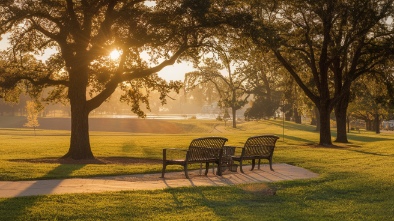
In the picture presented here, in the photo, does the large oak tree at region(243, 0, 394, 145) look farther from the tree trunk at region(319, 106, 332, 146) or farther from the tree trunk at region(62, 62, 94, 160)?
the tree trunk at region(62, 62, 94, 160)

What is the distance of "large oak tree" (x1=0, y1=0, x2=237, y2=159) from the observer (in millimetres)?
20312

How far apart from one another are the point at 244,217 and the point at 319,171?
7.85m

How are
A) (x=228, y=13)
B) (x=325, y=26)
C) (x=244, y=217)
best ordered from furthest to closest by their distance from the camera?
1. (x=325, y=26)
2. (x=228, y=13)
3. (x=244, y=217)

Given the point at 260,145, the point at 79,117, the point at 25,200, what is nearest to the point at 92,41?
the point at 79,117

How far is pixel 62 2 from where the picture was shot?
2202cm

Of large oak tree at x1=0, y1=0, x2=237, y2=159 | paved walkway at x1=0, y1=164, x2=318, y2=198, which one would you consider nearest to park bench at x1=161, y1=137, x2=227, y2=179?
paved walkway at x1=0, y1=164, x2=318, y2=198

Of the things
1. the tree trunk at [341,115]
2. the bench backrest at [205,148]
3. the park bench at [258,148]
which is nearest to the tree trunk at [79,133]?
the park bench at [258,148]

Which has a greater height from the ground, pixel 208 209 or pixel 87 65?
pixel 87 65

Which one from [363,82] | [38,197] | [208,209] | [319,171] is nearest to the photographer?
[208,209]

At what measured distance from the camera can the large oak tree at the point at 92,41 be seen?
20.3 m

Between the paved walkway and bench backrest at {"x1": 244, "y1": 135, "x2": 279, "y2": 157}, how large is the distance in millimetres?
531

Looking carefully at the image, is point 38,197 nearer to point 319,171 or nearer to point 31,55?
point 319,171

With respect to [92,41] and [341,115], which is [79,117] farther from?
[341,115]

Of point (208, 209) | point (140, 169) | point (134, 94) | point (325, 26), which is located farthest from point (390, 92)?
point (208, 209)
